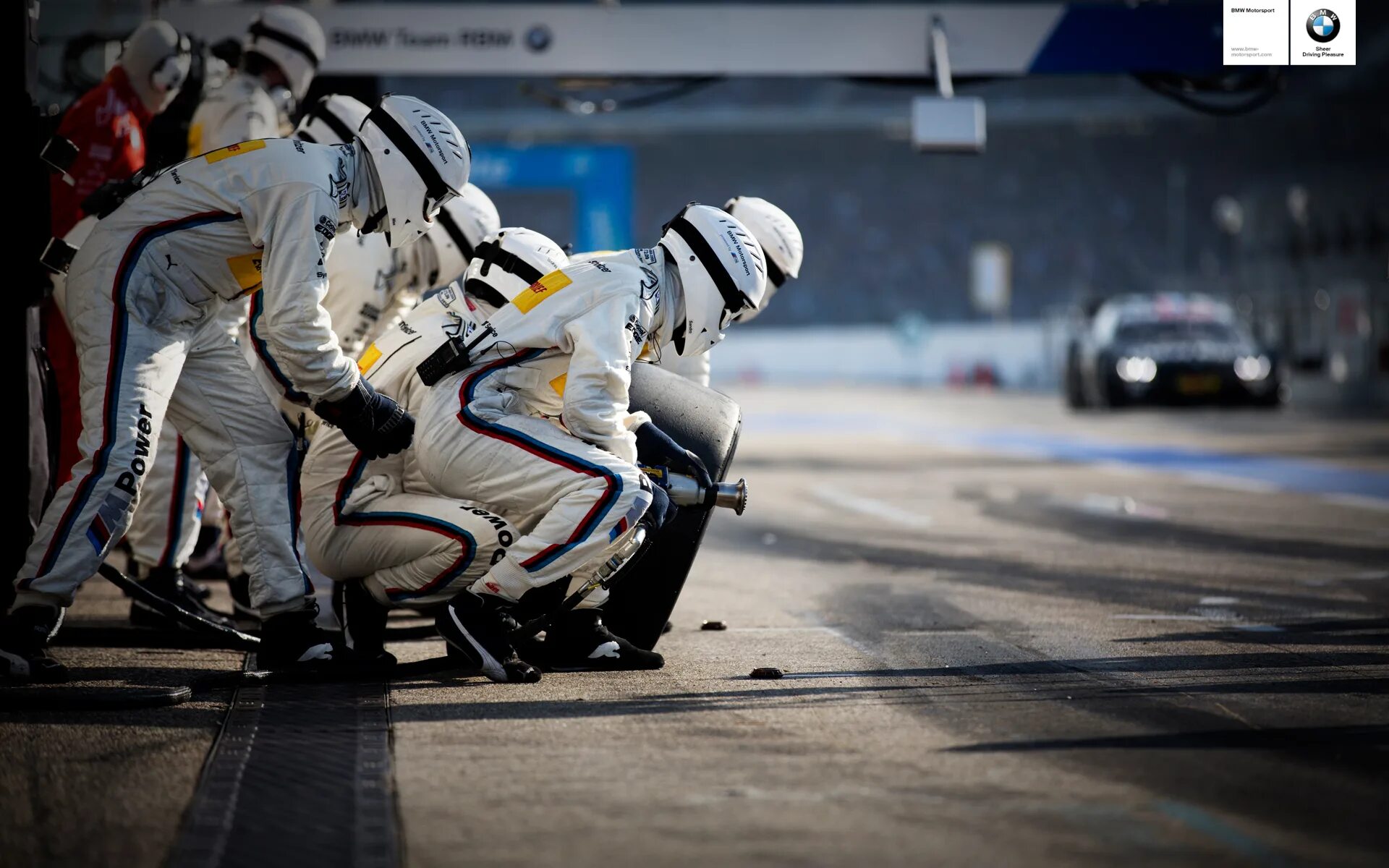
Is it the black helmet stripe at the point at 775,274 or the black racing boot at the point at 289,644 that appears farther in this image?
the black helmet stripe at the point at 775,274

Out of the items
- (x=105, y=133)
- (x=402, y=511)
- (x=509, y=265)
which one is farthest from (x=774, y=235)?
(x=105, y=133)

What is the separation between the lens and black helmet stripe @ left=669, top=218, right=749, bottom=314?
562cm

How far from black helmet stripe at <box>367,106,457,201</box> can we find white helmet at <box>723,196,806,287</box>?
1.49m

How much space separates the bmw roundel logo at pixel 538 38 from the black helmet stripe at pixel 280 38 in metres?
3.46

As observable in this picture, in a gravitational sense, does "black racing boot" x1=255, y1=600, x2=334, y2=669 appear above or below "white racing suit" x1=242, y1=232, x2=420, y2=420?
below

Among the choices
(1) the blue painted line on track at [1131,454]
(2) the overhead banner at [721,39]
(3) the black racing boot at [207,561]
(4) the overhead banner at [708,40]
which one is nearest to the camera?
(3) the black racing boot at [207,561]

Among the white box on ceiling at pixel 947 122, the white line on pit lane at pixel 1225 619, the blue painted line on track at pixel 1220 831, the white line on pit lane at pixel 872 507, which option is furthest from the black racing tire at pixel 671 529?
the white box on ceiling at pixel 947 122

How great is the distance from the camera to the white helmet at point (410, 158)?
213 inches

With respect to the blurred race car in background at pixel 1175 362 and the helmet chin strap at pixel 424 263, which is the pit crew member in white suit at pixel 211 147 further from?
the blurred race car in background at pixel 1175 362

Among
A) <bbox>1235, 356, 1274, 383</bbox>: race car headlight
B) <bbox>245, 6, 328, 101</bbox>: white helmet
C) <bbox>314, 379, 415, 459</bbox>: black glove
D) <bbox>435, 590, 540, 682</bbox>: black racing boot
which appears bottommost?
<bbox>1235, 356, 1274, 383</bbox>: race car headlight

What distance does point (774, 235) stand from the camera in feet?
21.6

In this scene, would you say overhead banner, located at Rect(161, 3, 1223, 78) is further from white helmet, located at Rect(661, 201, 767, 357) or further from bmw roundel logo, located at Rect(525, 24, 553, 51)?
white helmet, located at Rect(661, 201, 767, 357)

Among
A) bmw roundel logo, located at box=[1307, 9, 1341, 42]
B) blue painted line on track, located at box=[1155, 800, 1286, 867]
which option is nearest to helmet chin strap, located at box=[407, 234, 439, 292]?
bmw roundel logo, located at box=[1307, 9, 1341, 42]

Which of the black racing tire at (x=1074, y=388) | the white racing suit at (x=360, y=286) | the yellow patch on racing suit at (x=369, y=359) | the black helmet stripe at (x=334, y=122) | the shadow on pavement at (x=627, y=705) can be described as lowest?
the black racing tire at (x=1074, y=388)
